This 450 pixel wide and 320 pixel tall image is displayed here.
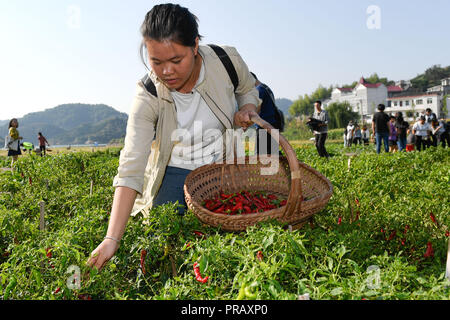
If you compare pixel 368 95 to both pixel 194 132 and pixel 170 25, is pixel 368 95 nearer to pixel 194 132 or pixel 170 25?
pixel 194 132

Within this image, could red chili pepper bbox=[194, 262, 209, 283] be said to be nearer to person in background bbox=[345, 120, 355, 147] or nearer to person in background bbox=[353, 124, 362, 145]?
person in background bbox=[345, 120, 355, 147]

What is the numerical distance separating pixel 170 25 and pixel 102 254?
1380 millimetres

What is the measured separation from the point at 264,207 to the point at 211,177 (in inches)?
24.6

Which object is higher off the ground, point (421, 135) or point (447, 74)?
point (447, 74)

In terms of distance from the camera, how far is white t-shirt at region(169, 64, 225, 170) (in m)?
2.96

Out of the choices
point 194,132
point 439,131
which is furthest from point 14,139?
point 439,131

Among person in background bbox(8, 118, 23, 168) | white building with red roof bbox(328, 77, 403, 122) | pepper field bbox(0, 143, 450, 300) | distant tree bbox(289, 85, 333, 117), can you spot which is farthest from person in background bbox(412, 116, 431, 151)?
distant tree bbox(289, 85, 333, 117)

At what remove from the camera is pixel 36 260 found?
1.92 metres

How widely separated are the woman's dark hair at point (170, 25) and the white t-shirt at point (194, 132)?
553 millimetres

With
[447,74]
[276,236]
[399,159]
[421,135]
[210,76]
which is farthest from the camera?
[447,74]

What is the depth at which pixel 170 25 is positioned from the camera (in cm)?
222
